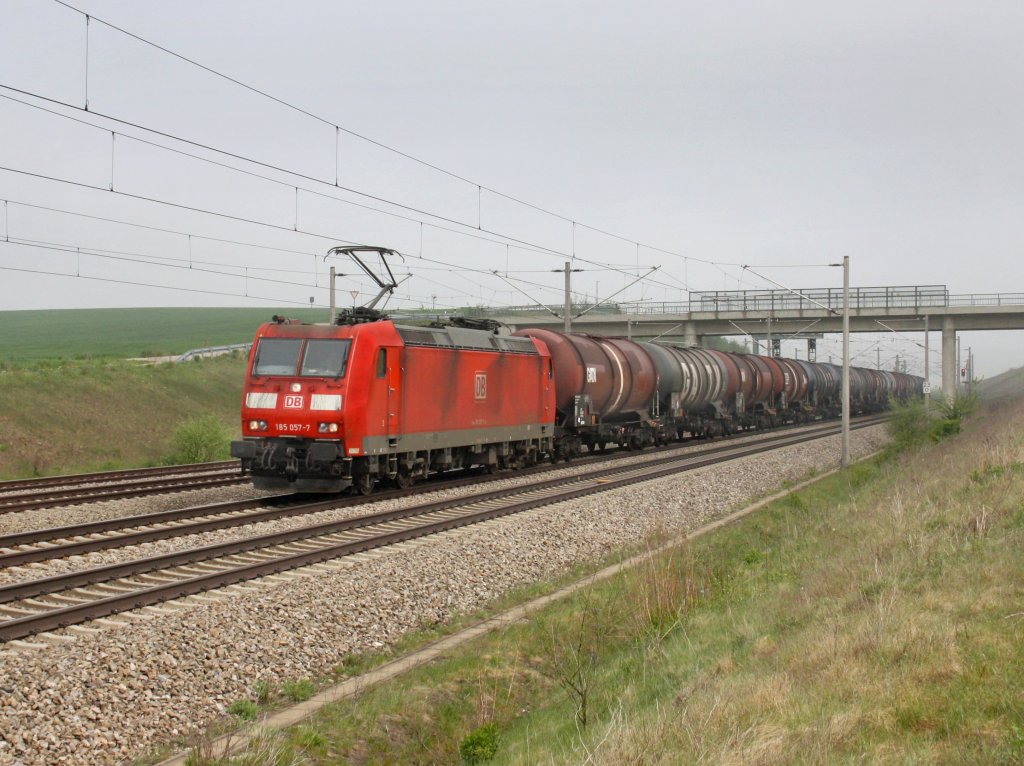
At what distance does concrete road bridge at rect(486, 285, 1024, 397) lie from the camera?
5781 centimetres

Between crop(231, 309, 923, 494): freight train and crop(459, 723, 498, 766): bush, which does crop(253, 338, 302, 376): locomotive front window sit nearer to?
crop(231, 309, 923, 494): freight train

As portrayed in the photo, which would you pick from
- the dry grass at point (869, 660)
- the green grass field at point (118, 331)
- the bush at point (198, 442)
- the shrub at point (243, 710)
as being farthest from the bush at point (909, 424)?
the green grass field at point (118, 331)

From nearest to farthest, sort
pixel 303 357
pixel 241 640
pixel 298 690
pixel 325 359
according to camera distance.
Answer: pixel 298 690 < pixel 241 640 < pixel 325 359 < pixel 303 357

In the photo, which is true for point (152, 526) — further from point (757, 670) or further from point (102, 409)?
point (102, 409)

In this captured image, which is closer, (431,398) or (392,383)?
(392,383)

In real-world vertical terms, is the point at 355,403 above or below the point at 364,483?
above

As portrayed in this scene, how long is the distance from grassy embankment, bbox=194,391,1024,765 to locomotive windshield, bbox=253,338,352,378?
7.34 metres

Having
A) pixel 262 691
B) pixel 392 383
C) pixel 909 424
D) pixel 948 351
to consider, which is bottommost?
pixel 262 691

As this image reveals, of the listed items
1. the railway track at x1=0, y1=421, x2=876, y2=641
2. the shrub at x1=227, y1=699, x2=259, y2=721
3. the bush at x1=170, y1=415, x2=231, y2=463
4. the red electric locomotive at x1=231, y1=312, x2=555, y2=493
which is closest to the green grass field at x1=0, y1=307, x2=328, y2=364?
the bush at x1=170, y1=415, x2=231, y2=463

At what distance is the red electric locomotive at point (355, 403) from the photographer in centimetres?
1702

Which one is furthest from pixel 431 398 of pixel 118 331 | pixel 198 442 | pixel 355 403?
pixel 118 331

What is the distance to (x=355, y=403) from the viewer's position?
17031 millimetres

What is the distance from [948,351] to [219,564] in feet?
184

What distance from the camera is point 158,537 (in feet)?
43.7
